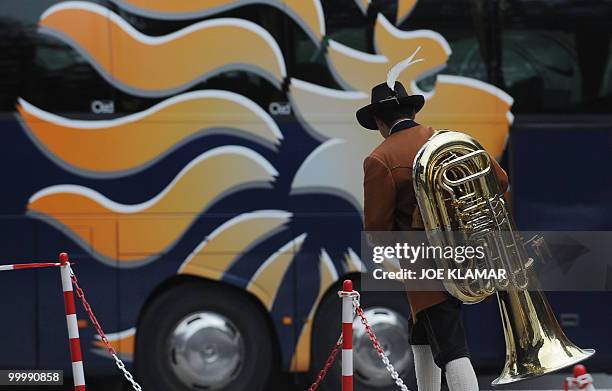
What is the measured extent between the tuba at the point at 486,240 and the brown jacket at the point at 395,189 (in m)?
0.09

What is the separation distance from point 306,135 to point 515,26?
177 cm

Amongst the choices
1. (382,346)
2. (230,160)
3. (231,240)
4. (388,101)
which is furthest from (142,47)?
(382,346)

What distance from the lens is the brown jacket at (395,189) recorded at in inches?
224

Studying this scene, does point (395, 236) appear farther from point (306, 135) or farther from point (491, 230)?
point (306, 135)

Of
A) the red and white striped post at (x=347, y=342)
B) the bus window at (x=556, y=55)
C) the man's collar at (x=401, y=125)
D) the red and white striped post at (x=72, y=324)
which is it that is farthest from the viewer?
the bus window at (x=556, y=55)

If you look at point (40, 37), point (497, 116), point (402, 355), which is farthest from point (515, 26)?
point (40, 37)

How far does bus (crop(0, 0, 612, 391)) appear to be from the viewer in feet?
26.1

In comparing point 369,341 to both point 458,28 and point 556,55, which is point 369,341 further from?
point 556,55

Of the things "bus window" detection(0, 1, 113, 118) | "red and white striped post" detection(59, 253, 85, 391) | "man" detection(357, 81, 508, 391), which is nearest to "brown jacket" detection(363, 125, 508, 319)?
"man" detection(357, 81, 508, 391)

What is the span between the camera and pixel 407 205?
19.0ft

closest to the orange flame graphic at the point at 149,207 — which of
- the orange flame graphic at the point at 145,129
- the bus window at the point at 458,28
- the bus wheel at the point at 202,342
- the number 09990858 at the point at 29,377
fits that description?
the orange flame graphic at the point at 145,129

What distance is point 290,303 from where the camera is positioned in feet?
26.7

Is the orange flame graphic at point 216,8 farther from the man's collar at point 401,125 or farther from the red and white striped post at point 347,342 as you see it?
the red and white striped post at point 347,342

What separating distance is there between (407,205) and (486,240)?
455 millimetres
